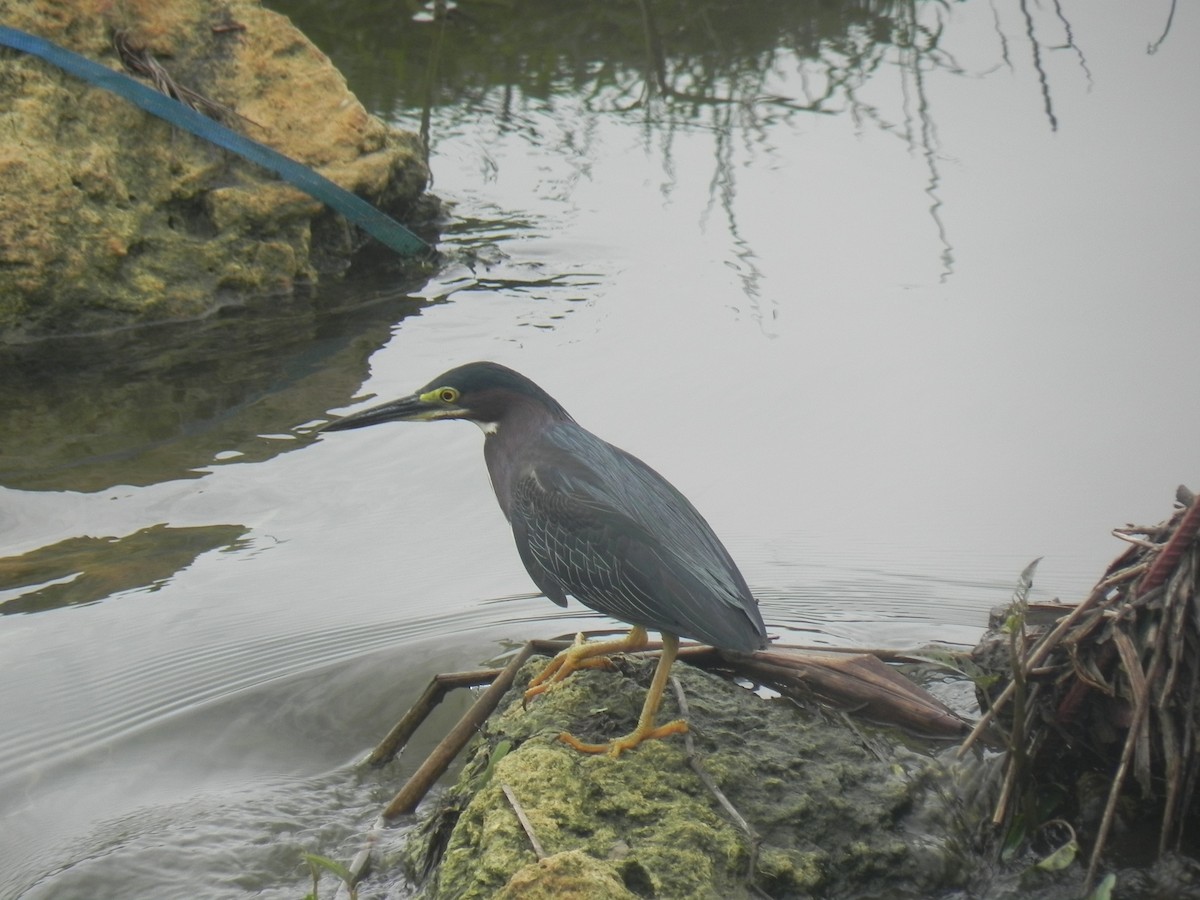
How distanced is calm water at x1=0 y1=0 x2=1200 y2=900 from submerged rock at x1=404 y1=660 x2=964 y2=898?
27.8 inches

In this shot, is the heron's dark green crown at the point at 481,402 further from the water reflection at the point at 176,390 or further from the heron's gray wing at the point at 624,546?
the water reflection at the point at 176,390

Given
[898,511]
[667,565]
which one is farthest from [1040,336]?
[667,565]

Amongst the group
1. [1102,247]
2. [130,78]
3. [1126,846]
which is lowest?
[1126,846]

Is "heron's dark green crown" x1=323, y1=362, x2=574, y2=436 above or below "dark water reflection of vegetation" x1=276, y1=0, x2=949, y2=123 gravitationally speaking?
below

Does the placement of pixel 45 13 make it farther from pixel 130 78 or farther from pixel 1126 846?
pixel 1126 846

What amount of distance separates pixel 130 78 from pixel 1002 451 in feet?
14.8

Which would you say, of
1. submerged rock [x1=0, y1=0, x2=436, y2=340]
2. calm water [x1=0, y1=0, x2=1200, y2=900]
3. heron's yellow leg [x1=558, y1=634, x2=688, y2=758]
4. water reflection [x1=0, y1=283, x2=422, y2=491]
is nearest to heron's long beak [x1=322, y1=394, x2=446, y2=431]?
calm water [x1=0, y1=0, x2=1200, y2=900]

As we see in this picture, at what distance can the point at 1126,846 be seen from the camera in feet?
10.9

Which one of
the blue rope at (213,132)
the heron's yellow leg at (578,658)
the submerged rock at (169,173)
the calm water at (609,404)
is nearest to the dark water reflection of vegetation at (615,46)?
the calm water at (609,404)

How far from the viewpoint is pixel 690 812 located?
Result: 10.0ft

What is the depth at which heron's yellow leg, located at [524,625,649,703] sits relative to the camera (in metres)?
3.73

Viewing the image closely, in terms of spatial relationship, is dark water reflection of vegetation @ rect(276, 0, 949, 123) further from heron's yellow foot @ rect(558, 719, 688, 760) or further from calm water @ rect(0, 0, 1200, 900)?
heron's yellow foot @ rect(558, 719, 688, 760)

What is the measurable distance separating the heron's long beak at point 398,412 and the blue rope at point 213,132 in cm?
324

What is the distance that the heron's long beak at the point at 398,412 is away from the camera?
433cm
